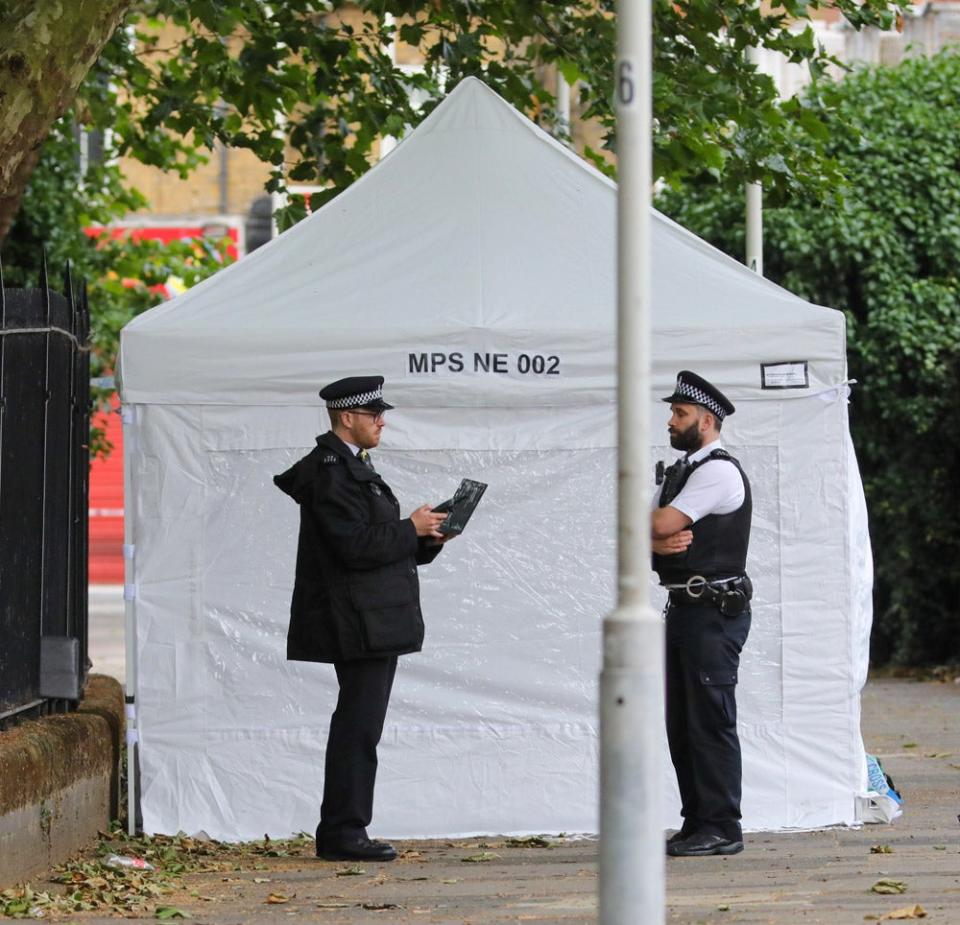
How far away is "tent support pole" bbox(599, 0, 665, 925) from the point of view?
4.71 meters

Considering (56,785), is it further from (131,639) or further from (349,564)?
(349,564)

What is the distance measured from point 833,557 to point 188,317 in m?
2.84

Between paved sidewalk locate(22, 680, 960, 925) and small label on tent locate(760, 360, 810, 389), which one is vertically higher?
small label on tent locate(760, 360, 810, 389)

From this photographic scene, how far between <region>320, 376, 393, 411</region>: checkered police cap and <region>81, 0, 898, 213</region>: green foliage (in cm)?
377

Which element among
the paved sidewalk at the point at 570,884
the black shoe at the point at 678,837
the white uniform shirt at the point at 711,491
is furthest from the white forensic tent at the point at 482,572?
the white uniform shirt at the point at 711,491

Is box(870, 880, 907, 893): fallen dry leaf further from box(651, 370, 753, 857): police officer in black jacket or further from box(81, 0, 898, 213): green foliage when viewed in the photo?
box(81, 0, 898, 213): green foliage

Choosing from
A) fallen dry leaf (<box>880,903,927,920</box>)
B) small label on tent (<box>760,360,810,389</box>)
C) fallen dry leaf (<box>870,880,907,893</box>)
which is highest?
small label on tent (<box>760,360,810,389</box>)

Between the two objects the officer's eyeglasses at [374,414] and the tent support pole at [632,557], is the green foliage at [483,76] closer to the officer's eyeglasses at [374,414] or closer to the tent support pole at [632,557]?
the officer's eyeglasses at [374,414]

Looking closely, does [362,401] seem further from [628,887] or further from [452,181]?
[628,887]

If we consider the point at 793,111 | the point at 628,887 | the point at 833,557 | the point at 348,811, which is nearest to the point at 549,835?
the point at 348,811

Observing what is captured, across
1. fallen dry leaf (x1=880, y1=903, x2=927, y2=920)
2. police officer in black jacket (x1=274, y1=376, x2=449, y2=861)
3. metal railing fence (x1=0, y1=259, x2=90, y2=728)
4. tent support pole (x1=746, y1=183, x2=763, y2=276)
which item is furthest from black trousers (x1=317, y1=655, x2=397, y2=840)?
tent support pole (x1=746, y1=183, x2=763, y2=276)

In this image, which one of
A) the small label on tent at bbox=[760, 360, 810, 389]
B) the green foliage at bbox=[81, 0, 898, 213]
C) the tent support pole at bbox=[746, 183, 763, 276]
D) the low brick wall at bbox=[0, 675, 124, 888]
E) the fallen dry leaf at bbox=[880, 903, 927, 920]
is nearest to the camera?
the fallen dry leaf at bbox=[880, 903, 927, 920]

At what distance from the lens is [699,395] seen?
7191mm

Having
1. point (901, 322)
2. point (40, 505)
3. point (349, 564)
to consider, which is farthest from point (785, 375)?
point (901, 322)
